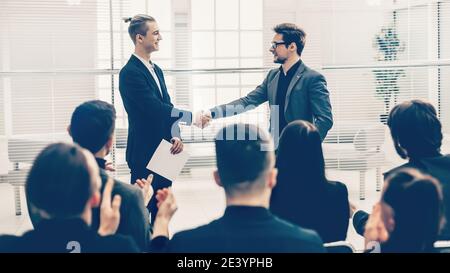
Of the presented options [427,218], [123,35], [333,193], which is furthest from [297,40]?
[427,218]

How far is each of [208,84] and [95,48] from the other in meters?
0.85

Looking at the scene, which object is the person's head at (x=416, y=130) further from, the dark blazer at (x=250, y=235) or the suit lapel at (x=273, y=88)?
the suit lapel at (x=273, y=88)

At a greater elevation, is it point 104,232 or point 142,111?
point 142,111

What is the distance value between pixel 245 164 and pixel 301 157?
47cm

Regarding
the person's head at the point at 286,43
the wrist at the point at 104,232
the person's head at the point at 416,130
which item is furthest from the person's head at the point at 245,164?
the person's head at the point at 286,43

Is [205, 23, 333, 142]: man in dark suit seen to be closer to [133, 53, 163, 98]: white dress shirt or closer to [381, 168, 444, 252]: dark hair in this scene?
[133, 53, 163, 98]: white dress shirt

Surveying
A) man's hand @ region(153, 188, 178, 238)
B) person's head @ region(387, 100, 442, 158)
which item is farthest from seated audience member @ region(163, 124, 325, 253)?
person's head @ region(387, 100, 442, 158)

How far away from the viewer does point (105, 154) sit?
8.20 ft

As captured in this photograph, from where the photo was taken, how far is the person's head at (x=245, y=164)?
1.94 m

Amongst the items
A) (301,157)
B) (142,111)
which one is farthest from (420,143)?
(142,111)

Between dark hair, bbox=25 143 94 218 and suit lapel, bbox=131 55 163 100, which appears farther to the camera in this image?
suit lapel, bbox=131 55 163 100

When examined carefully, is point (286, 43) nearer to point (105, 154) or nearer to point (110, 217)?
point (105, 154)

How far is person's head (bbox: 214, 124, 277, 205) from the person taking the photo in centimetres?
194

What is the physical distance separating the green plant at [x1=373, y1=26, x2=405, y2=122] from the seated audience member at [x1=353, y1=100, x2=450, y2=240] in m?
1.91
